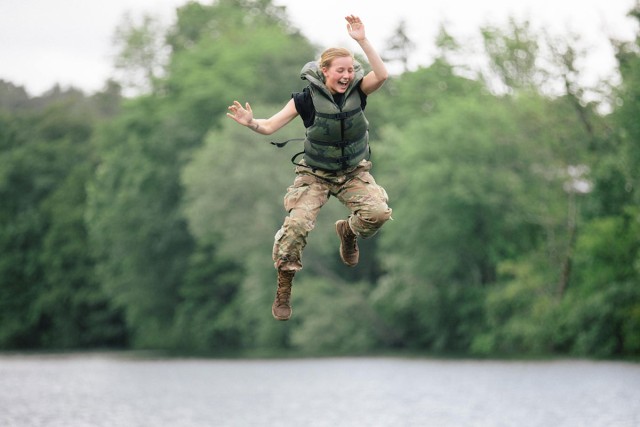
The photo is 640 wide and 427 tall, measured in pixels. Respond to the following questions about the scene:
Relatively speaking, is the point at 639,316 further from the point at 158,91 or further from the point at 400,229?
the point at 158,91

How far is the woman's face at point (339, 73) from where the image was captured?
1109 cm

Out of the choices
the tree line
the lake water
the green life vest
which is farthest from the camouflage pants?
the tree line

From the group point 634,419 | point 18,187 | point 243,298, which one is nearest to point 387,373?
point 243,298

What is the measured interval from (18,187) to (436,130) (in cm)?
3295

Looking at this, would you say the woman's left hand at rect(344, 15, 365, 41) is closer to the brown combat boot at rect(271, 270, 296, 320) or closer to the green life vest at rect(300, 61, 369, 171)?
the green life vest at rect(300, 61, 369, 171)

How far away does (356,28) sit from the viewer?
414 inches

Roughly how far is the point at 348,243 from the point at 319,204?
0.44 meters

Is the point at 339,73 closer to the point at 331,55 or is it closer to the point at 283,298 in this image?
the point at 331,55

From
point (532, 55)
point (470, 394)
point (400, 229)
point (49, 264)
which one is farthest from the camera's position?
point (49, 264)

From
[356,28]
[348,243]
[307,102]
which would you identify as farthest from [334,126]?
[348,243]

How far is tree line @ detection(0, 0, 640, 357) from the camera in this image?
53.3 m

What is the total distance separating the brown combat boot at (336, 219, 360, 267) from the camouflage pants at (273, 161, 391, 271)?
0.17 m

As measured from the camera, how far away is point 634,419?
35594mm

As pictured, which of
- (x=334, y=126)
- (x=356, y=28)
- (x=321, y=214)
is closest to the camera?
(x=356, y=28)
